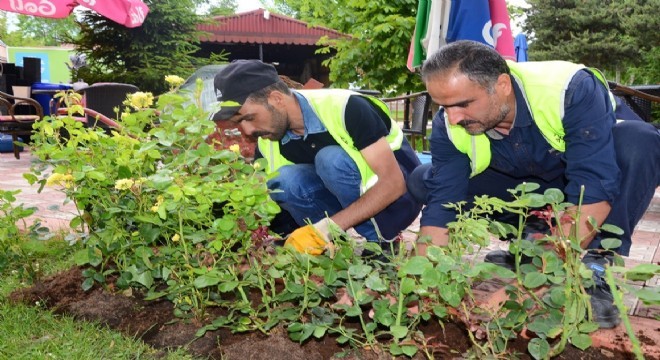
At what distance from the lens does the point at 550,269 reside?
141 cm

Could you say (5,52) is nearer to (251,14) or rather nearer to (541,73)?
(251,14)

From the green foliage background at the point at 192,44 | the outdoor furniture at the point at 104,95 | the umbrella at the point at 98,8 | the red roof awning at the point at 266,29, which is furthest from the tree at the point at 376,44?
the red roof awning at the point at 266,29

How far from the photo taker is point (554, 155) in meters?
2.28

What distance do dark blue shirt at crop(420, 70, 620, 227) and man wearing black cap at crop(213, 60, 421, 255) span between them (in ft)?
0.84

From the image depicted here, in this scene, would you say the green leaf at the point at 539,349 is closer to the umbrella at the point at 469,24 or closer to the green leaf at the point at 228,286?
the green leaf at the point at 228,286

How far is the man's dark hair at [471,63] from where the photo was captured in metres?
2.03

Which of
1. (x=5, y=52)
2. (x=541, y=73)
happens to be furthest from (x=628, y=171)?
(x=5, y=52)

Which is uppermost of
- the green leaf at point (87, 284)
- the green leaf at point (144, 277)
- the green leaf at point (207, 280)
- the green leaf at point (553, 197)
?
the green leaf at point (553, 197)

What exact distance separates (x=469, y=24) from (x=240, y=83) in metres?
2.10

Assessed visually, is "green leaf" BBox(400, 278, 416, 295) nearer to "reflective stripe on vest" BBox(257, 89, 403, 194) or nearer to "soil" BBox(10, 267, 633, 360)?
"soil" BBox(10, 267, 633, 360)

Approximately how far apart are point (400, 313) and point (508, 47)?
3.00 m

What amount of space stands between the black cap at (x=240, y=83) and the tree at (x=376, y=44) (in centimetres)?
933

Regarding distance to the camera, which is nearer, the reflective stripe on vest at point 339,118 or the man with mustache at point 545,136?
the man with mustache at point 545,136

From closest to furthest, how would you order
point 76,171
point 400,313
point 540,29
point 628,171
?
point 400,313 < point 76,171 < point 628,171 < point 540,29
